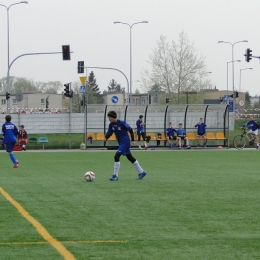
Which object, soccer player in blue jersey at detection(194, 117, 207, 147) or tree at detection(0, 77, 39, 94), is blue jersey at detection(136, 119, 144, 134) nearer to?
soccer player in blue jersey at detection(194, 117, 207, 147)

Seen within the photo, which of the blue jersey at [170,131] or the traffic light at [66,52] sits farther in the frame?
the traffic light at [66,52]

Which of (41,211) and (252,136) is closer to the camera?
(41,211)

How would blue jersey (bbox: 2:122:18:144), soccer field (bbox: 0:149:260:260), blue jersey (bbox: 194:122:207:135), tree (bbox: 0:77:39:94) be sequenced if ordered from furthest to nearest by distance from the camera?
1. tree (bbox: 0:77:39:94)
2. blue jersey (bbox: 194:122:207:135)
3. blue jersey (bbox: 2:122:18:144)
4. soccer field (bbox: 0:149:260:260)

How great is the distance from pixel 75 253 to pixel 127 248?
0.65m

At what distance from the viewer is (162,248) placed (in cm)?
774

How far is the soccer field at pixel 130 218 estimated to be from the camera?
24.9 ft

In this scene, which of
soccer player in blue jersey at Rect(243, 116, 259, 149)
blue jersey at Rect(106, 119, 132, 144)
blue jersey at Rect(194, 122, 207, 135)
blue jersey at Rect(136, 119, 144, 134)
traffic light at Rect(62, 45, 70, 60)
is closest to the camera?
blue jersey at Rect(106, 119, 132, 144)

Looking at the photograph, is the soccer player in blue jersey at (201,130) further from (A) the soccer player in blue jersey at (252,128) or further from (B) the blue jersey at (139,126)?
(B) the blue jersey at (139,126)

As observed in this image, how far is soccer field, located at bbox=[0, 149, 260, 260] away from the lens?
7.60 meters

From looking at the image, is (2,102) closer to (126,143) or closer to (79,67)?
(79,67)

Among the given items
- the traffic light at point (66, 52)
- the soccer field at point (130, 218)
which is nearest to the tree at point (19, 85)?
the traffic light at point (66, 52)

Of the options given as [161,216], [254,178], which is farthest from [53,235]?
[254,178]

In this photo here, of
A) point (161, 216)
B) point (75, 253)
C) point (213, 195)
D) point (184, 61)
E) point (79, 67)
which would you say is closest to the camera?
point (75, 253)

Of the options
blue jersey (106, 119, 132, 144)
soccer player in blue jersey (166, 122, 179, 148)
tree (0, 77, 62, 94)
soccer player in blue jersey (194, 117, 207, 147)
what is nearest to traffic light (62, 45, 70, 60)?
soccer player in blue jersey (166, 122, 179, 148)
